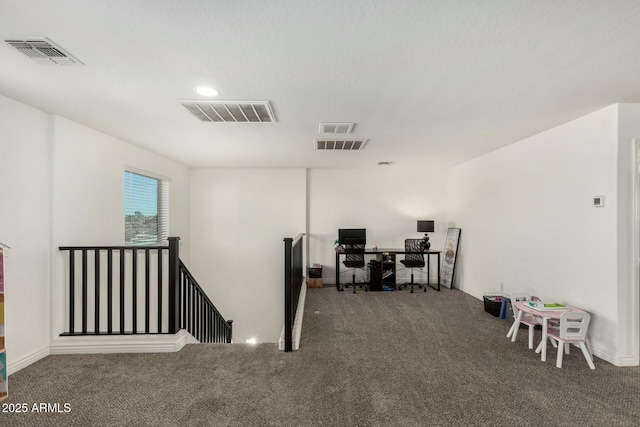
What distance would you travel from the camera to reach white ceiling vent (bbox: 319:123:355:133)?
3.46m

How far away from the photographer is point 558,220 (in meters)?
3.63

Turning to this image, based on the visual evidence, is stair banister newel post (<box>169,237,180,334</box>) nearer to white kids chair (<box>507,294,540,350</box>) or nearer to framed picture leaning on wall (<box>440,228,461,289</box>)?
white kids chair (<box>507,294,540,350</box>)

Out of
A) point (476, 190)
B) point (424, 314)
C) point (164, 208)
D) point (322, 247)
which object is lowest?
point (424, 314)

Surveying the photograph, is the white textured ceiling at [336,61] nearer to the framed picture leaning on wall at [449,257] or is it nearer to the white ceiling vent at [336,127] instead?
the white ceiling vent at [336,127]

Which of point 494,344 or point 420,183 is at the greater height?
point 420,183

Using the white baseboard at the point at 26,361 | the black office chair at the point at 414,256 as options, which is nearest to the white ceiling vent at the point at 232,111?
the white baseboard at the point at 26,361

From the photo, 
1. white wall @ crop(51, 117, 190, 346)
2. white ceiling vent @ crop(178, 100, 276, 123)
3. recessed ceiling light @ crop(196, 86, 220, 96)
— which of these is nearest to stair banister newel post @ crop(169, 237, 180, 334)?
white wall @ crop(51, 117, 190, 346)

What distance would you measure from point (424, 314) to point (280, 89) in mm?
3897

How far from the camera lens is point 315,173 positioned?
6773 mm

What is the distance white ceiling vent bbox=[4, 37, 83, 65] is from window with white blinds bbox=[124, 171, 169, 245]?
2.70 meters

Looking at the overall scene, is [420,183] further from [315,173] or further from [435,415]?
[435,415]

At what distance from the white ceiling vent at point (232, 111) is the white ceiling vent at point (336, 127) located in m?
0.63

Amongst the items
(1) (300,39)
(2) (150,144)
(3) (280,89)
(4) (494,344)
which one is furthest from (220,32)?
(4) (494,344)

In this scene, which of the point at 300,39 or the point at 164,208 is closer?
the point at 300,39
